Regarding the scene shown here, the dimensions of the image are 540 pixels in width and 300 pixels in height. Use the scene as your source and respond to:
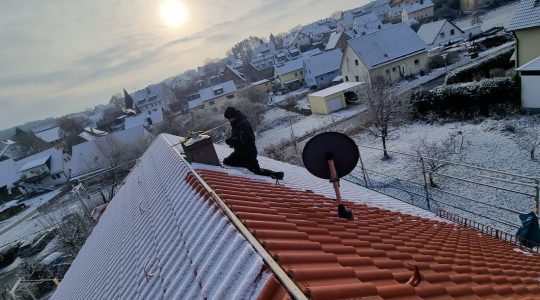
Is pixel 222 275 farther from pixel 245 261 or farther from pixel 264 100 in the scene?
pixel 264 100

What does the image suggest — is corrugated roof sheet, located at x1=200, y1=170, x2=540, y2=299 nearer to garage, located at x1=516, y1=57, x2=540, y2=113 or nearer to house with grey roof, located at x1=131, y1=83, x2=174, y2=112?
garage, located at x1=516, y1=57, x2=540, y2=113

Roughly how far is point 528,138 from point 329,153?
15.8 metres

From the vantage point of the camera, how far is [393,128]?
2375cm

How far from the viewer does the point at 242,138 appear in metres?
6.58

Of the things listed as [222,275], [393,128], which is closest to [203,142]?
[222,275]

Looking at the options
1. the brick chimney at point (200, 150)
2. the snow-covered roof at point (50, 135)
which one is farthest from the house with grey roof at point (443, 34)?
the snow-covered roof at point (50, 135)

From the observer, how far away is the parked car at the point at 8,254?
80.7ft

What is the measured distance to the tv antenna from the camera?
449cm

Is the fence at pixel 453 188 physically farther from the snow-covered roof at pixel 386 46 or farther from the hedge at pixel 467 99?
the snow-covered roof at pixel 386 46

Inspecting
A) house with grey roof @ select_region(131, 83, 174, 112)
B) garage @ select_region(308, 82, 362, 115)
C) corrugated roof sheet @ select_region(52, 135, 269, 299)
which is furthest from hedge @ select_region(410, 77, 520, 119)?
house with grey roof @ select_region(131, 83, 174, 112)

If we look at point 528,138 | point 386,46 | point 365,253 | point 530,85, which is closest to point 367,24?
point 386,46

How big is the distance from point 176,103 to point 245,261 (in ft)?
272

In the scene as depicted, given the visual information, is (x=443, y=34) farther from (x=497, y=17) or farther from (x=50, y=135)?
(x=50, y=135)

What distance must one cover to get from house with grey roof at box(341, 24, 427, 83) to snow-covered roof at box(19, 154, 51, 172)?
4502cm
